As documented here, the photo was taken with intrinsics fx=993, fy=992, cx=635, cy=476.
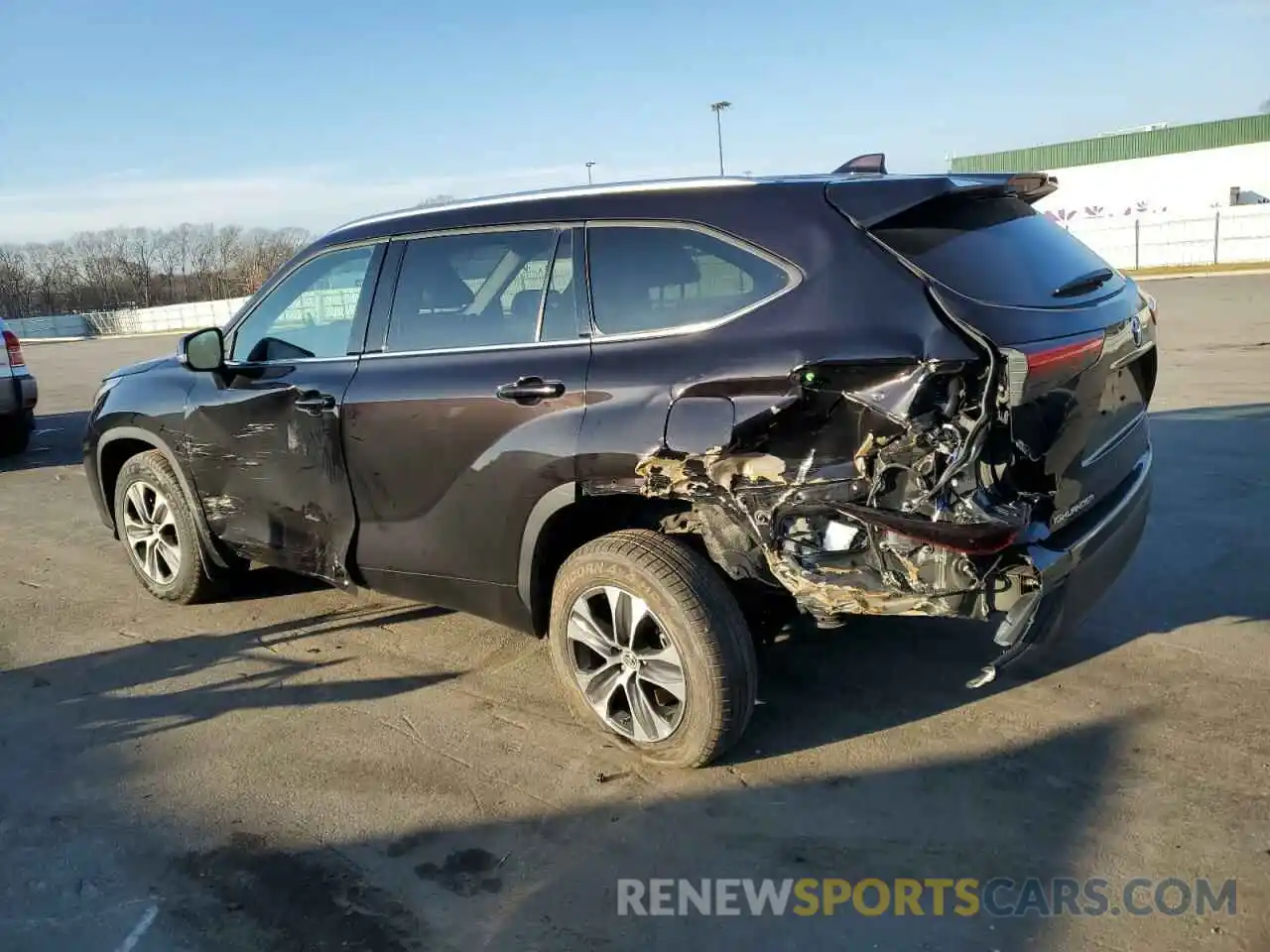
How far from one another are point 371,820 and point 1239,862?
2590 millimetres

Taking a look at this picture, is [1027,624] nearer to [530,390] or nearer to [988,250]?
[988,250]

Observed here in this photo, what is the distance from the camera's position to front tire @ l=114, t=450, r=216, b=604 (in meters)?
5.14

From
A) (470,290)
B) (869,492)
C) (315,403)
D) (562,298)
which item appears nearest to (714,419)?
(869,492)

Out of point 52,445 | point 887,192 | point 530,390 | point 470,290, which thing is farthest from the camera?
point 52,445

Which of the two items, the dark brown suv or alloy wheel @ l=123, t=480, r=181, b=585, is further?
alloy wheel @ l=123, t=480, r=181, b=585

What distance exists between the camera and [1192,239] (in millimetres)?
36094

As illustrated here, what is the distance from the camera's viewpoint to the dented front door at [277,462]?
14.0ft

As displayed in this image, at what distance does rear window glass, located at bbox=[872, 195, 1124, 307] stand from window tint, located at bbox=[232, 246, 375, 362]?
2.33 metres

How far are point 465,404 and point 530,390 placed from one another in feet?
1.03

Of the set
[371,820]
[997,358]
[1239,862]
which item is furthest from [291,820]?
[1239,862]

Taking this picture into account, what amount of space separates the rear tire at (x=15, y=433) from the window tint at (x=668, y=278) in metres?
8.90

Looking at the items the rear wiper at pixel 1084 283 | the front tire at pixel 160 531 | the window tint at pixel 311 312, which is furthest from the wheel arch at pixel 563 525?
the front tire at pixel 160 531

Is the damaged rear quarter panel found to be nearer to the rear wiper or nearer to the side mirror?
the rear wiper

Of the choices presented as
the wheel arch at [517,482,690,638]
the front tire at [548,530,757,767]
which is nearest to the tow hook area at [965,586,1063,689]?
the front tire at [548,530,757,767]
